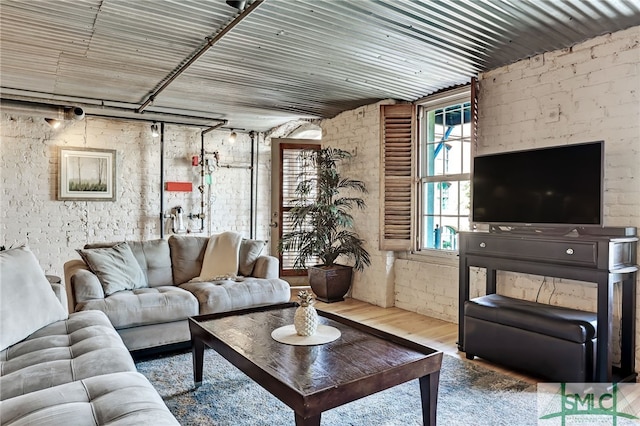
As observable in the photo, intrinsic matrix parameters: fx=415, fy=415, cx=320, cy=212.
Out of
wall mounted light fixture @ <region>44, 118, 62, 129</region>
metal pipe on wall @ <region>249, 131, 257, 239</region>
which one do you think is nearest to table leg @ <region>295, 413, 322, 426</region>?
wall mounted light fixture @ <region>44, 118, 62, 129</region>

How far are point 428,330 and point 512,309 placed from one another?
114 centimetres

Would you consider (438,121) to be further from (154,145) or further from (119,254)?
(154,145)

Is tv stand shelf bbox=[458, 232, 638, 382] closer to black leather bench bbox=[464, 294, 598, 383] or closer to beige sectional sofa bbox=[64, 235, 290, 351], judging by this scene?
black leather bench bbox=[464, 294, 598, 383]

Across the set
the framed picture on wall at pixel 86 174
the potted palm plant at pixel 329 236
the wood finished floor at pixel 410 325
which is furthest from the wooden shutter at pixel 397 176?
the framed picture on wall at pixel 86 174

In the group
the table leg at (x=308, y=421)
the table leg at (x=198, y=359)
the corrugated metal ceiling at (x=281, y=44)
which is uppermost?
the corrugated metal ceiling at (x=281, y=44)

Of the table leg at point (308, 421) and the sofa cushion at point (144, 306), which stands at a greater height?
the sofa cushion at point (144, 306)

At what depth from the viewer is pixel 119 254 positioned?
344cm

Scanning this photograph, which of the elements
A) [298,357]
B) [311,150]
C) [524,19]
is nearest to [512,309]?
[298,357]

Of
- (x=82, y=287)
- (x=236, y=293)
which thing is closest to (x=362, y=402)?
(x=236, y=293)

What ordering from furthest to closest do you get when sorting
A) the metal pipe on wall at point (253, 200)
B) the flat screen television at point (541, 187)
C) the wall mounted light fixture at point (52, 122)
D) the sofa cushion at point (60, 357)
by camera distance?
the metal pipe on wall at point (253, 200) → the wall mounted light fixture at point (52, 122) → the flat screen television at point (541, 187) → the sofa cushion at point (60, 357)

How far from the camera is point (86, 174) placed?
211 inches

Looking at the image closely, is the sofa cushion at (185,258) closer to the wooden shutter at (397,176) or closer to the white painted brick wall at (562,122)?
the wooden shutter at (397,176)

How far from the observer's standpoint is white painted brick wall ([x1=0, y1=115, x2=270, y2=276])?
498cm

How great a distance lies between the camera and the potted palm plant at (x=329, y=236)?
486 cm
